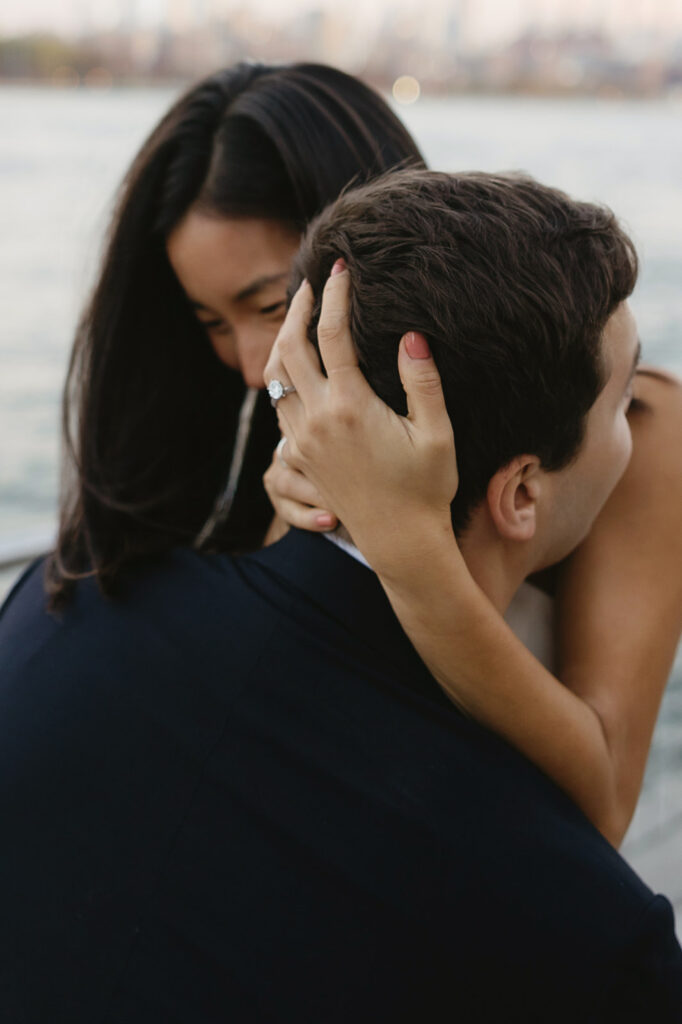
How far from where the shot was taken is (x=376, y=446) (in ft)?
3.43

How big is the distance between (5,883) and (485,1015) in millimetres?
530

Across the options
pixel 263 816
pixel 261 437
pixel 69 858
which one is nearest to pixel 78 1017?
pixel 69 858

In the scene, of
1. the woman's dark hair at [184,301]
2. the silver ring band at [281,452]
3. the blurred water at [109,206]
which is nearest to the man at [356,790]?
the silver ring band at [281,452]

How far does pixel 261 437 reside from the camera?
81.3 inches

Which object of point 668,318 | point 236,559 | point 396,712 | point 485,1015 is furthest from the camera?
point 668,318

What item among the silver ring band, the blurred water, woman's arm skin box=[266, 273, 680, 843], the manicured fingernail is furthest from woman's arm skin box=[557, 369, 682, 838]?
the manicured fingernail

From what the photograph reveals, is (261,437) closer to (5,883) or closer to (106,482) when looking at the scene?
(106,482)

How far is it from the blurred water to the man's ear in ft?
1.18

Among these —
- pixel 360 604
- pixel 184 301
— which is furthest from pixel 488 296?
pixel 184 301

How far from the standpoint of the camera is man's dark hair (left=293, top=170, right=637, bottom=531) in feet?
3.45

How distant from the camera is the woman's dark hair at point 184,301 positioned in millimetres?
1773

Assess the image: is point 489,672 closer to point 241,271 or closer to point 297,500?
point 297,500

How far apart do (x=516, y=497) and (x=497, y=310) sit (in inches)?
9.5

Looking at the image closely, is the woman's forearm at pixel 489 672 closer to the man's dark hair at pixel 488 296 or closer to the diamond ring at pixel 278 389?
the man's dark hair at pixel 488 296
